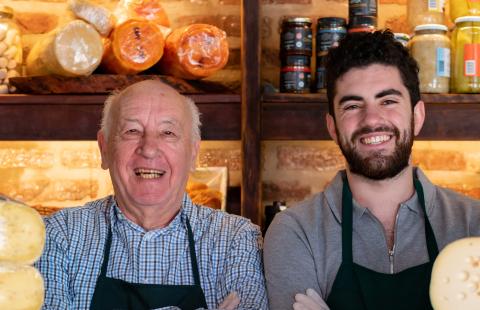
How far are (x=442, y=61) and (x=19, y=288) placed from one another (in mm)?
1755

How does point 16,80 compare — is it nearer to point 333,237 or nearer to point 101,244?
point 101,244

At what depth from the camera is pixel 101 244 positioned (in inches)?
68.2

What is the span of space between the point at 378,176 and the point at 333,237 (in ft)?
0.59

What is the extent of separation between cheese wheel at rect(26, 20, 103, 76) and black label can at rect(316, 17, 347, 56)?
72 cm

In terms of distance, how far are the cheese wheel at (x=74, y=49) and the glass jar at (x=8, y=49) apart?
0.64 feet

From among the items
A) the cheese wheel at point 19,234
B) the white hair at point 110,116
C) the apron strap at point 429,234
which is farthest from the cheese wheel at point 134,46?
the cheese wheel at point 19,234

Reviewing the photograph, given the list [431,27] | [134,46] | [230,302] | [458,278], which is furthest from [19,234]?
[431,27]

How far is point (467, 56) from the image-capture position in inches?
90.0

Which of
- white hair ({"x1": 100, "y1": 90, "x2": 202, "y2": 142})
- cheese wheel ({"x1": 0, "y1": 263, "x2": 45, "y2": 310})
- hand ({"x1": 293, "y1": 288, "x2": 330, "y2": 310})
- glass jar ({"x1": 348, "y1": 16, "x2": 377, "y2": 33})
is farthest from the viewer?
glass jar ({"x1": 348, "y1": 16, "x2": 377, "y2": 33})

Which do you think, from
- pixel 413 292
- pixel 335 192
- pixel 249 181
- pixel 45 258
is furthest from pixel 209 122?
pixel 413 292

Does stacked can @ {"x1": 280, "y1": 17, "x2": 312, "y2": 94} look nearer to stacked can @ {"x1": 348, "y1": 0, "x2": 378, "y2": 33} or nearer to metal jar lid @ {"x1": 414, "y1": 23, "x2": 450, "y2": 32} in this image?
stacked can @ {"x1": 348, "y1": 0, "x2": 378, "y2": 33}

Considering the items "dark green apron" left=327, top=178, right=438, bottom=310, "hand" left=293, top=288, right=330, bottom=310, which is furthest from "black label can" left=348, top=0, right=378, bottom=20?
"hand" left=293, top=288, right=330, bottom=310

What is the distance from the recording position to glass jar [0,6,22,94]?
2326 millimetres

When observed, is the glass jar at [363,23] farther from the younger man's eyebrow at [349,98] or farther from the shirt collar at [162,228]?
the shirt collar at [162,228]
